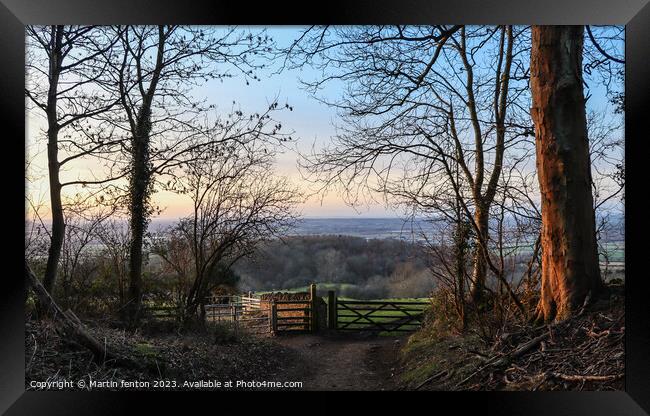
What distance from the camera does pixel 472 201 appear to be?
4039mm

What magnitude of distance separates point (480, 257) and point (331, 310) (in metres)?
1.46

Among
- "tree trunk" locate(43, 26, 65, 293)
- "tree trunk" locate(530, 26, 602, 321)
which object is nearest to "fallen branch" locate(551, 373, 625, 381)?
"tree trunk" locate(530, 26, 602, 321)

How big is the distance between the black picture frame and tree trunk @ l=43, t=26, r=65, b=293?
221 mm

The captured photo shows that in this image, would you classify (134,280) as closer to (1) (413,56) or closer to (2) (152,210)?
(2) (152,210)

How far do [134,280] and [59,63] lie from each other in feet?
6.87

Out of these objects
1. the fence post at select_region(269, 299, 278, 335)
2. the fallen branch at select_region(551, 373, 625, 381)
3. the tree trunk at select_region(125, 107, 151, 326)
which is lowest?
the fallen branch at select_region(551, 373, 625, 381)

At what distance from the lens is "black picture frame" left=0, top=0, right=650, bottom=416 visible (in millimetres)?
3439

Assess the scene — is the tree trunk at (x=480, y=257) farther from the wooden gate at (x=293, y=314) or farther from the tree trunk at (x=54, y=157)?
the tree trunk at (x=54, y=157)

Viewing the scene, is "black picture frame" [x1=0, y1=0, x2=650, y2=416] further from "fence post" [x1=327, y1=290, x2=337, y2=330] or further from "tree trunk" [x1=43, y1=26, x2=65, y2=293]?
"fence post" [x1=327, y1=290, x2=337, y2=330]

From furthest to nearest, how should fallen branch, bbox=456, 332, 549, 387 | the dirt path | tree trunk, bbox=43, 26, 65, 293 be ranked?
tree trunk, bbox=43, 26, 65, 293 → the dirt path → fallen branch, bbox=456, 332, 549, 387

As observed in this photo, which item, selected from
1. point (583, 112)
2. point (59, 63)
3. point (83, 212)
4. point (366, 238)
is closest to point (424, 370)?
point (366, 238)
